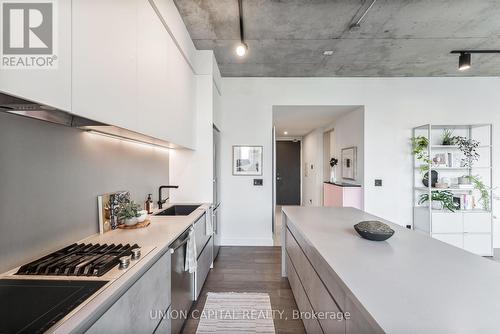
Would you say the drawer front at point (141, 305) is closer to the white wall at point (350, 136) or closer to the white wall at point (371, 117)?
the white wall at point (371, 117)

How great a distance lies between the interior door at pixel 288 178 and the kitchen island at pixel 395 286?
6630 mm

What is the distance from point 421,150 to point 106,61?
4576 mm

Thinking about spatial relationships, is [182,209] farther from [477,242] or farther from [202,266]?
[477,242]

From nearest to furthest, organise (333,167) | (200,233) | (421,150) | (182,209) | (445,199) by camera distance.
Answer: (200,233) → (182,209) → (445,199) → (421,150) → (333,167)

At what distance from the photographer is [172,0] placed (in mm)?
2141

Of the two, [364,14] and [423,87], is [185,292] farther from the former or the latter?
[423,87]

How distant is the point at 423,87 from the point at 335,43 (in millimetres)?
2267

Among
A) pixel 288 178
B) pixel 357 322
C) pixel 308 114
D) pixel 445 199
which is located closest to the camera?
pixel 357 322

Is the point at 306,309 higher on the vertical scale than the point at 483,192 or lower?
lower

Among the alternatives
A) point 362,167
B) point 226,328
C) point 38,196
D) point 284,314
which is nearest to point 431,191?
point 362,167

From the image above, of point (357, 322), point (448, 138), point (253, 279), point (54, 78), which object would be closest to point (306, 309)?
point (357, 322)

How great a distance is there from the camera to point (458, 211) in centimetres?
357

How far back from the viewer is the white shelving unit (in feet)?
11.6

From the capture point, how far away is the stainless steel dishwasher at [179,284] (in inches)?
63.3
